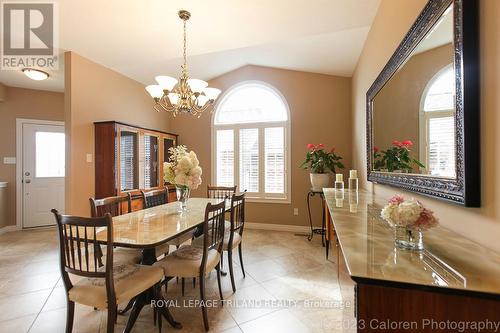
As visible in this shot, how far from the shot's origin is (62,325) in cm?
184

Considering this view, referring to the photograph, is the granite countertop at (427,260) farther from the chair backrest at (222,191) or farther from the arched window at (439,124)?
the chair backrest at (222,191)

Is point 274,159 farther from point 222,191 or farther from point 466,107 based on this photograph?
point 466,107

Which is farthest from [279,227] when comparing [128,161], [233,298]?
[128,161]

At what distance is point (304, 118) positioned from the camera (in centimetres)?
434

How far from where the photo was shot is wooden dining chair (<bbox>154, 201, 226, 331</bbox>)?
182cm

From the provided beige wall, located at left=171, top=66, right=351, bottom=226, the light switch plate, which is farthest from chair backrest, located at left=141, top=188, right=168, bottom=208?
the light switch plate

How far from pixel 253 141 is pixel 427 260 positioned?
3902 mm

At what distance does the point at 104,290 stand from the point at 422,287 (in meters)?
1.68

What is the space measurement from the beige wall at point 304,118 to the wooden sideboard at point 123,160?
202 centimetres

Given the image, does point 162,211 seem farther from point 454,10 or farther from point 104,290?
point 454,10

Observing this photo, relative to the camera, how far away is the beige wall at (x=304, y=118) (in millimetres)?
4184

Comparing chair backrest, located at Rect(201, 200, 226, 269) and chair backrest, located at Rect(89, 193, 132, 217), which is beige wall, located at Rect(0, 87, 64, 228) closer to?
chair backrest, located at Rect(89, 193, 132, 217)

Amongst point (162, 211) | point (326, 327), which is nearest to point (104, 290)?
point (162, 211)

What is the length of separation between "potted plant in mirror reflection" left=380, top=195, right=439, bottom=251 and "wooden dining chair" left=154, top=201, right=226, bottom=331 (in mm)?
1248
